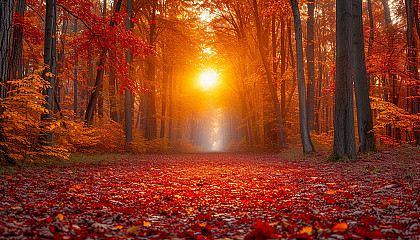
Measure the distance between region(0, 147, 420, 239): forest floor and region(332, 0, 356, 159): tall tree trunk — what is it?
2410 millimetres

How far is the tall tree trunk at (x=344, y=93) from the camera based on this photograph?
8.89 m

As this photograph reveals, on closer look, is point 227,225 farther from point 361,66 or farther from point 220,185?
point 361,66

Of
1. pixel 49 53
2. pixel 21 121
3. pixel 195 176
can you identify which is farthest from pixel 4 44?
pixel 195 176

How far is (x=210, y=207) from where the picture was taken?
13.5 feet

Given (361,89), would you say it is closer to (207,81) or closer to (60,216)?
(60,216)

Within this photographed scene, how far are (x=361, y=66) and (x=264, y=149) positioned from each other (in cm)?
1042

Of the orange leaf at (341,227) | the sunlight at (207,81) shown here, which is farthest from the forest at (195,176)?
the sunlight at (207,81)

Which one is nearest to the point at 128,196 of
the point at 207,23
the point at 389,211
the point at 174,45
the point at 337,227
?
the point at 337,227

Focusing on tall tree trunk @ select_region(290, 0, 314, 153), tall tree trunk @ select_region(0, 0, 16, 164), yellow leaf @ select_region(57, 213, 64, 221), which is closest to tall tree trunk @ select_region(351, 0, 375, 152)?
tall tree trunk @ select_region(290, 0, 314, 153)

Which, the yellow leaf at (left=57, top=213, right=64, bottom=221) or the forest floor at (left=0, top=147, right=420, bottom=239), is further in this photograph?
the yellow leaf at (left=57, top=213, right=64, bottom=221)

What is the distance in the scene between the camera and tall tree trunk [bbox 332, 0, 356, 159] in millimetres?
8891

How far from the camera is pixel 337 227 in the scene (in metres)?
2.70

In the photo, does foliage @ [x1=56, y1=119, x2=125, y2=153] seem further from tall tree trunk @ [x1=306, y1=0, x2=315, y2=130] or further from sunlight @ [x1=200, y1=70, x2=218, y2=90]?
sunlight @ [x1=200, y1=70, x2=218, y2=90]

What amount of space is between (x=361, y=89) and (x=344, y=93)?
1.49 meters
